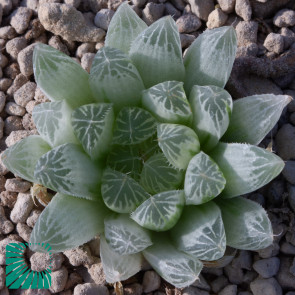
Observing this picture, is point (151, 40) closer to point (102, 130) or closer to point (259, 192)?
point (102, 130)

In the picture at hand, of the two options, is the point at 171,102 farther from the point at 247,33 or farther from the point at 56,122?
the point at 247,33

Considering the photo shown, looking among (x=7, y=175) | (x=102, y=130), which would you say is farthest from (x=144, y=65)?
(x=7, y=175)

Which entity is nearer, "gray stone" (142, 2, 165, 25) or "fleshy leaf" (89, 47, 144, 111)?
"fleshy leaf" (89, 47, 144, 111)

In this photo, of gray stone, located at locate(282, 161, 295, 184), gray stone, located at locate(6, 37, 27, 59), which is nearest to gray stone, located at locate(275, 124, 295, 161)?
gray stone, located at locate(282, 161, 295, 184)

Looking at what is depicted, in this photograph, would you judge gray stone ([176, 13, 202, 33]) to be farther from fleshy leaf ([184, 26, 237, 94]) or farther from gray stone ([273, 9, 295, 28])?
fleshy leaf ([184, 26, 237, 94])

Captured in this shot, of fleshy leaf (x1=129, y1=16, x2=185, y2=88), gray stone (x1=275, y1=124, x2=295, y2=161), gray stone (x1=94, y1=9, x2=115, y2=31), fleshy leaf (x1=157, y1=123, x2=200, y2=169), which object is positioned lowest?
gray stone (x1=275, y1=124, x2=295, y2=161)

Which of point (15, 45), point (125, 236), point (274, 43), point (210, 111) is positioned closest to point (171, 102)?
point (210, 111)

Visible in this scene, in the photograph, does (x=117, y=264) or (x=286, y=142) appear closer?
(x=117, y=264)
